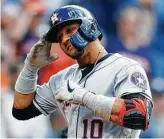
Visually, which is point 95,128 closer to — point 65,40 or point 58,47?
point 65,40

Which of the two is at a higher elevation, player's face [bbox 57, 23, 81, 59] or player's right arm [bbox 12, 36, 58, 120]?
player's face [bbox 57, 23, 81, 59]

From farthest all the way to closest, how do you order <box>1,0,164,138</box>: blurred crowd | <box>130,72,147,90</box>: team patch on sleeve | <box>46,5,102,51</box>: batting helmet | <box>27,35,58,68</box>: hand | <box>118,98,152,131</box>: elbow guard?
<box>1,0,164,138</box>: blurred crowd, <box>27,35,58,68</box>: hand, <box>46,5,102,51</box>: batting helmet, <box>130,72,147,90</box>: team patch on sleeve, <box>118,98,152,131</box>: elbow guard

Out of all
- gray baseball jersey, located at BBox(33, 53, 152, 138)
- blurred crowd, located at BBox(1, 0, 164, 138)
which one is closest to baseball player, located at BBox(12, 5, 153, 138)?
gray baseball jersey, located at BBox(33, 53, 152, 138)

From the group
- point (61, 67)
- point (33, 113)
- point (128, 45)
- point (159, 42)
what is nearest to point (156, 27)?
point (159, 42)

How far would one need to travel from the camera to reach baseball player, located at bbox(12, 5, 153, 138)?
11.6 ft

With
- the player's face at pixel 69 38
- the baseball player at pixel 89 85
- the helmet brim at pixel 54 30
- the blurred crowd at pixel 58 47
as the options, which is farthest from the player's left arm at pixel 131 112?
the blurred crowd at pixel 58 47

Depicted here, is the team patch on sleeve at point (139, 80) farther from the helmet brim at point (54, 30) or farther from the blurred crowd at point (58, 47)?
the blurred crowd at point (58, 47)

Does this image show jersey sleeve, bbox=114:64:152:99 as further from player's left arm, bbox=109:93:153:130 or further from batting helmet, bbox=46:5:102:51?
batting helmet, bbox=46:5:102:51

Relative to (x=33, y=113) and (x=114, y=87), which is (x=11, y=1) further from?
(x=114, y=87)

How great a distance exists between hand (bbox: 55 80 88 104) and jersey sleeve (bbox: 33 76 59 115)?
37 centimetres

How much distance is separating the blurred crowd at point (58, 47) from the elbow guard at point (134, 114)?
3198 mm

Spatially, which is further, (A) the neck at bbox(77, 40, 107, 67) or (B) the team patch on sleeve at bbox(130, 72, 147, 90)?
(A) the neck at bbox(77, 40, 107, 67)

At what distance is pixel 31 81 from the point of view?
4250 mm

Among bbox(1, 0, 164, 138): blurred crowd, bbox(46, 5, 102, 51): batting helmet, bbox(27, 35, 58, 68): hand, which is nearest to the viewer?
bbox(46, 5, 102, 51): batting helmet
